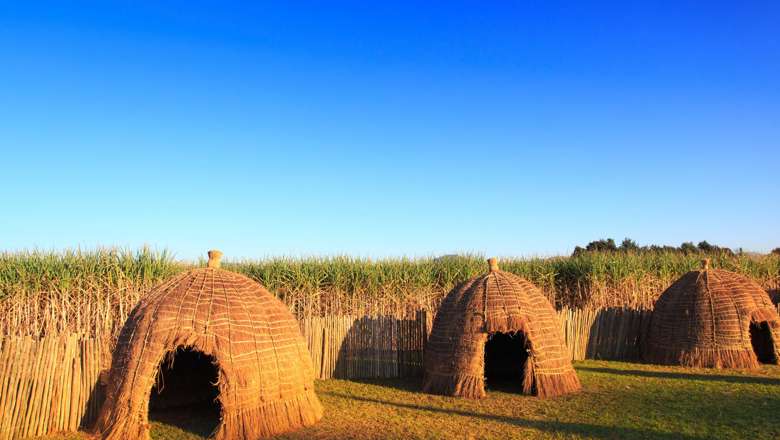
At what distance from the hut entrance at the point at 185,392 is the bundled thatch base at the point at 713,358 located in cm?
1141

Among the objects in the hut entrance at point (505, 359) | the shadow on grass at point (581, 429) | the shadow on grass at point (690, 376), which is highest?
the hut entrance at point (505, 359)

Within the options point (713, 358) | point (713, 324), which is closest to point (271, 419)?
point (713, 358)

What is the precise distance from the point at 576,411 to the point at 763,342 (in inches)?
353

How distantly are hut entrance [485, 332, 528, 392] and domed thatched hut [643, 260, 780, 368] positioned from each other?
4092 mm

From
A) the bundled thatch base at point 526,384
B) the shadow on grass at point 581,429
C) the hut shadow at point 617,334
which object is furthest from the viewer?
the hut shadow at point 617,334

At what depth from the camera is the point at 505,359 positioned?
557 inches

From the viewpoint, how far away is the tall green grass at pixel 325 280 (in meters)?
14.1

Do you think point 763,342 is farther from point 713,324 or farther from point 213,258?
point 213,258

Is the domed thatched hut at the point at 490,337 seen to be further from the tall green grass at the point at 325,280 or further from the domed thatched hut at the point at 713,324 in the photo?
the tall green grass at the point at 325,280

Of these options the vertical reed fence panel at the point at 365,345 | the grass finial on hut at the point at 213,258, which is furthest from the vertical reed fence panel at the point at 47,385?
the vertical reed fence panel at the point at 365,345

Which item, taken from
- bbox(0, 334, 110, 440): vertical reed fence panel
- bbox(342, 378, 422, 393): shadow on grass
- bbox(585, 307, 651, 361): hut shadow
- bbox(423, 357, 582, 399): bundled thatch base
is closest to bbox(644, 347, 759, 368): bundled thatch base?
bbox(585, 307, 651, 361): hut shadow

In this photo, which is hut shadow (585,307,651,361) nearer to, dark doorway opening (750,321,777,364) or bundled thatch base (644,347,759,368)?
bundled thatch base (644,347,759,368)

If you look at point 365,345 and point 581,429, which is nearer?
point 581,429

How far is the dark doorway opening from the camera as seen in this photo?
15125mm
